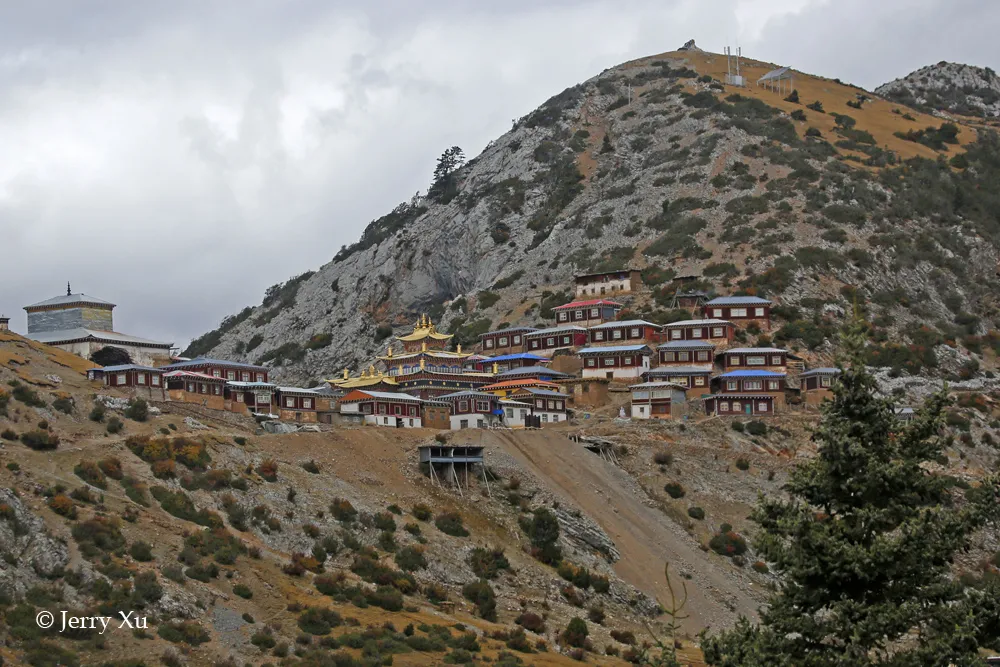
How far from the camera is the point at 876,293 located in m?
128

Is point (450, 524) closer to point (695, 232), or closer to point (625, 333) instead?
point (625, 333)

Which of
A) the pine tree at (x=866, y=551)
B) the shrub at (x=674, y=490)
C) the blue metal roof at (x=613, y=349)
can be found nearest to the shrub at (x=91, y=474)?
the shrub at (x=674, y=490)

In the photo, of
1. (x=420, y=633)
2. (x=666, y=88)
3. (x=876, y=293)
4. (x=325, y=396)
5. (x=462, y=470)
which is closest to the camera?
(x=420, y=633)

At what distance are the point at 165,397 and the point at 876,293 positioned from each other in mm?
71593

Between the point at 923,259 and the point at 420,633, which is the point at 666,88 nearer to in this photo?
the point at 923,259

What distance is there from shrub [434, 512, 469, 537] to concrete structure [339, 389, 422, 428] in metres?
20.3

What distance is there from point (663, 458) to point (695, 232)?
A: 56021 millimetres

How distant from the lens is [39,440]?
72375mm

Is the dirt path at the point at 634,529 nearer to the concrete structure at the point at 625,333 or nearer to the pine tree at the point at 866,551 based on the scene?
the concrete structure at the point at 625,333

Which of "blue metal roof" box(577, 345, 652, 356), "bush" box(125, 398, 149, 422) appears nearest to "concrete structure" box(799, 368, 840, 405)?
"blue metal roof" box(577, 345, 652, 356)

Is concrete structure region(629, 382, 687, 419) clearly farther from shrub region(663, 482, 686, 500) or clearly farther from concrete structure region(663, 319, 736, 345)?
shrub region(663, 482, 686, 500)

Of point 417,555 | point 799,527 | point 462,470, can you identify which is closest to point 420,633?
point 417,555

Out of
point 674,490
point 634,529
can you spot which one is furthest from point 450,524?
point 674,490

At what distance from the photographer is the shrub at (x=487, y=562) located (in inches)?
2913
